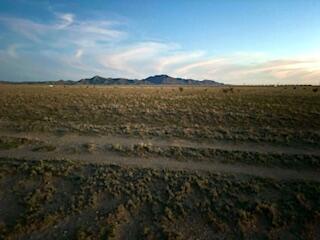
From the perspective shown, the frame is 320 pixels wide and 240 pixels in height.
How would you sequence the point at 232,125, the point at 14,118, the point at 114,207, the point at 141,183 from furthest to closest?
1. the point at 14,118
2. the point at 232,125
3. the point at 141,183
4. the point at 114,207

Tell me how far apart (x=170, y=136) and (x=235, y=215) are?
9.92 m

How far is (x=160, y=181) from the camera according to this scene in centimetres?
1529

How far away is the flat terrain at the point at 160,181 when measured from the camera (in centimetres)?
1230

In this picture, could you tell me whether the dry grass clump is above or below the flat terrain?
above

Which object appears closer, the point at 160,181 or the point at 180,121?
the point at 160,181

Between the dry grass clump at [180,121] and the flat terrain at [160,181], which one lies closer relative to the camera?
the flat terrain at [160,181]

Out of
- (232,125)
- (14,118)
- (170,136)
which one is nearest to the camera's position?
(170,136)

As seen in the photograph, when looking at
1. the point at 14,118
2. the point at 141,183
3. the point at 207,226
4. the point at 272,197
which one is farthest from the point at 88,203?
the point at 14,118

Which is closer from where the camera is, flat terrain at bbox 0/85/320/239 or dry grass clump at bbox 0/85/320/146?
flat terrain at bbox 0/85/320/239

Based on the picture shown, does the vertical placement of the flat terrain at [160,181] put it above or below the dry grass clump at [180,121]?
below

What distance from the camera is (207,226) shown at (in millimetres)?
12398

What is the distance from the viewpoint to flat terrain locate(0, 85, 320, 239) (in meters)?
12.3

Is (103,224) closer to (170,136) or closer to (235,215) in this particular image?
(235,215)

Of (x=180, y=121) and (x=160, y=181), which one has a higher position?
(x=180, y=121)
